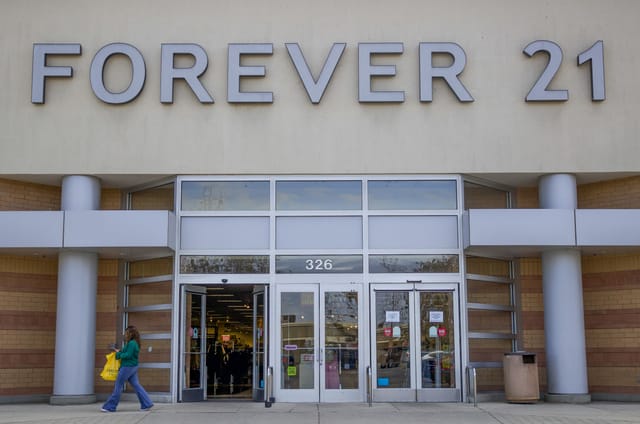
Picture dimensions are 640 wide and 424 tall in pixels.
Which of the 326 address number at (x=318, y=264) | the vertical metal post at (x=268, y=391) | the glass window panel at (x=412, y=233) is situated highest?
the glass window panel at (x=412, y=233)

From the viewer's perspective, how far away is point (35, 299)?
18188mm

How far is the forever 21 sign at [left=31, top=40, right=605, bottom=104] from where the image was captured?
678 inches

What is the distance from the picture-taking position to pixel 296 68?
56.9ft

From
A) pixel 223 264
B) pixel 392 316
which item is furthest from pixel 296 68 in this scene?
pixel 392 316

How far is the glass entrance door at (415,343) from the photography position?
1700 cm

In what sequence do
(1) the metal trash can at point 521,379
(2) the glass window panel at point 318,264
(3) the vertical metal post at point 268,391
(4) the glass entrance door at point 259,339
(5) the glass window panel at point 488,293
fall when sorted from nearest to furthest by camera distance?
(3) the vertical metal post at point 268,391
(1) the metal trash can at point 521,379
(4) the glass entrance door at point 259,339
(2) the glass window panel at point 318,264
(5) the glass window panel at point 488,293

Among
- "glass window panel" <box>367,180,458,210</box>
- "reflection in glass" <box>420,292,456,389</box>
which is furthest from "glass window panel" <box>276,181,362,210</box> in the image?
"reflection in glass" <box>420,292,456,389</box>

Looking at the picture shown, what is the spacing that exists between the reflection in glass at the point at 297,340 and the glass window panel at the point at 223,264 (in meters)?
0.80

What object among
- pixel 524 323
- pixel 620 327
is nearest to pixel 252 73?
pixel 524 323

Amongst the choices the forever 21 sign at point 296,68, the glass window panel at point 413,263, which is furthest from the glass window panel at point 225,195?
the glass window panel at point 413,263

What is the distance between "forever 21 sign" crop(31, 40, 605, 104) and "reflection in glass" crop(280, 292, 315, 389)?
4.17 m

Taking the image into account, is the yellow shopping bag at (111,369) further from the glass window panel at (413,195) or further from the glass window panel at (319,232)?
the glass window panel at (413,195)

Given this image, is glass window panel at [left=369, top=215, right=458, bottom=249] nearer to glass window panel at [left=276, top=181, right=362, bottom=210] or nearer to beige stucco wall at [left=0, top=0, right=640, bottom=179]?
glass window panel at [left=276, top=181, right=362, bottom=210]

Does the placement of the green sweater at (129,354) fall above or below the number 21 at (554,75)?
below
